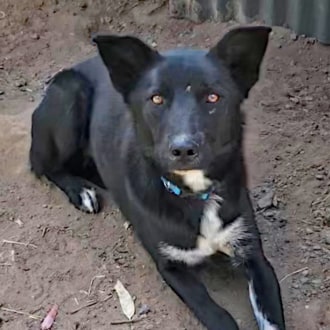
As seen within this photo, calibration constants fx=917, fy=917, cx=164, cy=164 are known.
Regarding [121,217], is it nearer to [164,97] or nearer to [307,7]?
[164,97]

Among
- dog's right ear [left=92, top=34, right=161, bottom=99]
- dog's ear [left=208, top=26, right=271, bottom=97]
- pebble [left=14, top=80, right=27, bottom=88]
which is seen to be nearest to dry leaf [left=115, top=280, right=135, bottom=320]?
dog's right ear [left=92, top=34, right=161, bottom=99]

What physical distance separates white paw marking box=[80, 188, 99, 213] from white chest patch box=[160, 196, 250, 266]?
2.15ft

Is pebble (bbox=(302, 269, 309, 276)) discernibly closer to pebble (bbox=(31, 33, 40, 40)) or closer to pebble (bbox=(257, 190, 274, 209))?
pebble (bbox=(257, 190, 274, 209))

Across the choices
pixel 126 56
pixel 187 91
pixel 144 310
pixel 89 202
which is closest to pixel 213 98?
pixel 187 91

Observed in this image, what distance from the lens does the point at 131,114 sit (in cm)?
358

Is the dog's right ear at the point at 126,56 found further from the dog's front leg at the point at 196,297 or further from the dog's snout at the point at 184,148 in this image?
the dog's front leg at the point at 196,297

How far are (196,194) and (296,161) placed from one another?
1.00 m

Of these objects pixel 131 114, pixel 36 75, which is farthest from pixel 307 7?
pixel 131 114

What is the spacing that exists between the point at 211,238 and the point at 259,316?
363mm

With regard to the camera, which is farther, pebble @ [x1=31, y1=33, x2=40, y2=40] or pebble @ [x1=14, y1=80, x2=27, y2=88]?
pebble @ [x1=31, y1=33, x2=40, y2=40]

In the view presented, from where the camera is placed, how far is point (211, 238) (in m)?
3.64

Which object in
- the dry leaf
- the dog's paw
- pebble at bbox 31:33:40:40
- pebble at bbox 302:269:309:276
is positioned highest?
pebble at bbox 31:33:40:40

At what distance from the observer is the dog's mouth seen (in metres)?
3.52

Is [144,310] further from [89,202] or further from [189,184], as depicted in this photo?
[89,202]
